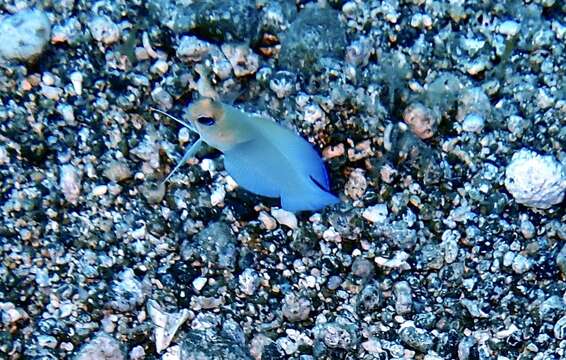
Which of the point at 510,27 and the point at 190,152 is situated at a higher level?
the point at 510,27

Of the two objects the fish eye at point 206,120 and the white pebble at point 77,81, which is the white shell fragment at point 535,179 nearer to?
the fish eye at point 206,120

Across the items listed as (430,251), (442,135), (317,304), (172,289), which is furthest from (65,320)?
(442,135)

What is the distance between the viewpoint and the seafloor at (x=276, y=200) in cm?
136

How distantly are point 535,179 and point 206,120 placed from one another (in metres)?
0.61

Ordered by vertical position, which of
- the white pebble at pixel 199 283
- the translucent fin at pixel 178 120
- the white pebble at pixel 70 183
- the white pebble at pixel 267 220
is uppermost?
the translucent fin at pixel 178 120

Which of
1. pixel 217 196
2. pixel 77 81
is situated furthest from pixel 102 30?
pixel 217 196

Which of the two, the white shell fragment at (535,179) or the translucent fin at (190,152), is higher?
the white shell fragment at (535,179)

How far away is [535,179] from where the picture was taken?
53.7 inches

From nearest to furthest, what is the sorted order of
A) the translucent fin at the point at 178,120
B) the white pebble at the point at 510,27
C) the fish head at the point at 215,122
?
the fish head at the point at 215,122 < the translucent fin at the point at 178,120 < the white pebble at the point at 510,27

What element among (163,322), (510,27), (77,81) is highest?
(510,27)

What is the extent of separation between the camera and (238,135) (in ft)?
4.11

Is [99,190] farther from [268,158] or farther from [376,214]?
[376,214]

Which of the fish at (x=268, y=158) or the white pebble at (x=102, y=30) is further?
the white pebble at (x=102, y=30)

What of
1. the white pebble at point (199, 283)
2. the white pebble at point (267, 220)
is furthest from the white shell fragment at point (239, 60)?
the white pebble at point (199, 283)
